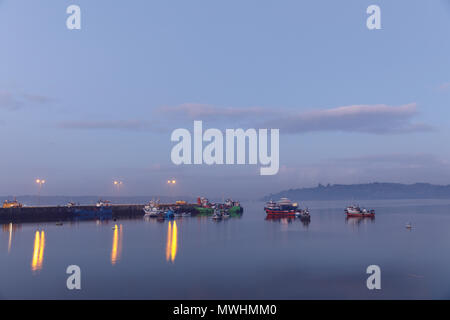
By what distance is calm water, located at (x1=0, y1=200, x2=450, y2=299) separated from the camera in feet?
119

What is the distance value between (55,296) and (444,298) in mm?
36226

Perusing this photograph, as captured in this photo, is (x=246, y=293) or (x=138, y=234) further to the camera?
(x=138, y=234)

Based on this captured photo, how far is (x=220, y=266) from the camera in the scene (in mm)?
48750

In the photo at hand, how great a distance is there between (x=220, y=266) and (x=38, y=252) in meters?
30.3

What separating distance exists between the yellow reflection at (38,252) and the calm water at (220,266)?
127 millimetres

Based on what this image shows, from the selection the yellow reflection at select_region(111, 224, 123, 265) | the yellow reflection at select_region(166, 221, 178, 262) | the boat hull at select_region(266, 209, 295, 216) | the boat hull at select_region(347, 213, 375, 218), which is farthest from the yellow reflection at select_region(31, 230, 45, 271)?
the boat hull at select_region(347, 213, 375, 218)

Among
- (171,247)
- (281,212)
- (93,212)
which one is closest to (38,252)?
(171,247)

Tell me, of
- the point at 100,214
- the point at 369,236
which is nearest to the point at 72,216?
the point at 100,214

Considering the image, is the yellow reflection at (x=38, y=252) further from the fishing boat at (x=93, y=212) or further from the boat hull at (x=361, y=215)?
the boat hull at (x=361, y=215)

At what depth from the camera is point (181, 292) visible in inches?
1420

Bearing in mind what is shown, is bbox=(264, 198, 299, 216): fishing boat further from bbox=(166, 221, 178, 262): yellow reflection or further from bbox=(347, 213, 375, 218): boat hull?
bbox=(166, 221, 178, 262): yellow reflection

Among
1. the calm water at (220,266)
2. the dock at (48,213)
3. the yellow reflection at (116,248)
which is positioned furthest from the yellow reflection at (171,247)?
the dock at (48,213)
